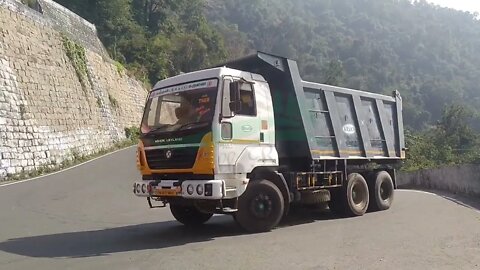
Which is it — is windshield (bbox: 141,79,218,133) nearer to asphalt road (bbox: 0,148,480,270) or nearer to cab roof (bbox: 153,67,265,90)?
cab roof (bbox: 153,67,265,90)

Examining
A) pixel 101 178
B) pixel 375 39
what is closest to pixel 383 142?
pixel 101 178

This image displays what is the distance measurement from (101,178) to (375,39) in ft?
340

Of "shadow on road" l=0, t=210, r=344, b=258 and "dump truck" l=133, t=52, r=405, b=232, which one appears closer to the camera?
"shadow on road" l=0, t=210, r=344, b=258

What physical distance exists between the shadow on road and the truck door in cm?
147

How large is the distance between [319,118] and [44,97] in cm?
1600

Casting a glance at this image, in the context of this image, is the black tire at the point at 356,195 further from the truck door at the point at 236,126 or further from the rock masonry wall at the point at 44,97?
the rock masonry wall at the point at 44,97

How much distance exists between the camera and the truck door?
8484mm

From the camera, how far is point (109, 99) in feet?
106

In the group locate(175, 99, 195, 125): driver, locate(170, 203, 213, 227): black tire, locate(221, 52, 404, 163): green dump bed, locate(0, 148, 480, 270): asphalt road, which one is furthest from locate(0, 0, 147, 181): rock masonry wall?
locate(221, 52, 404, 163): green dump bed

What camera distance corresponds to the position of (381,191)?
13211mm

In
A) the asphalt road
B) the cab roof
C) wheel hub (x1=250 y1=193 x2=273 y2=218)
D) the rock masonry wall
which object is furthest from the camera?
the rock masonry wall

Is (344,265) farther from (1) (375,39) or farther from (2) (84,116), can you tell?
(1) (375,39)

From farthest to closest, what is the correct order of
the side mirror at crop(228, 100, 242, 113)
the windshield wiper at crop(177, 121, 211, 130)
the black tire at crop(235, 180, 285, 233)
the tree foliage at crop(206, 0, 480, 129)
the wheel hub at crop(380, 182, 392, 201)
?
the tree foliage at crop(206, 0, 480, 129)
the wheel hub at crop(380, 182, 392, 201)
the black tire at crop(235, 180, 285, 233)
the side mirror at crop(228, 100, 242, 113)
the windshield wiper at crop(177, 121, 211, 130)

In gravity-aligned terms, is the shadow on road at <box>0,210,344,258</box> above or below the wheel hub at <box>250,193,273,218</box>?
below
